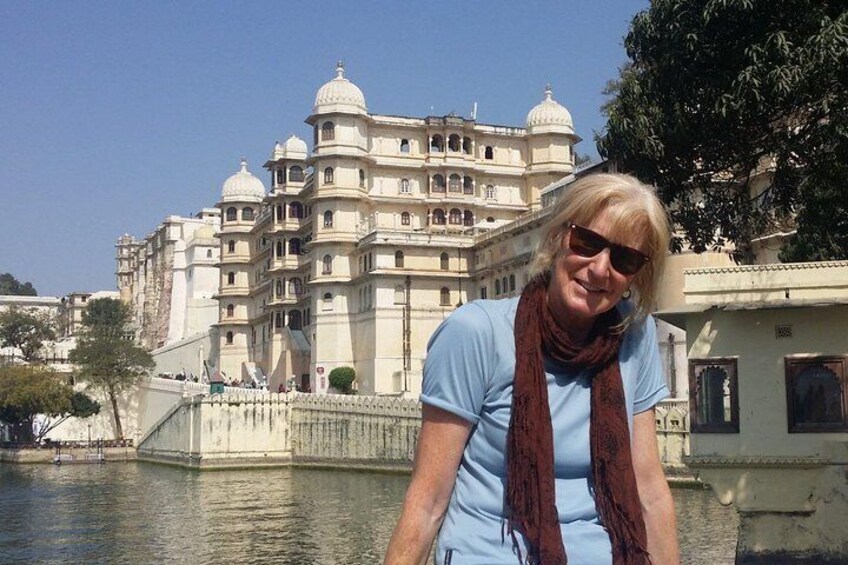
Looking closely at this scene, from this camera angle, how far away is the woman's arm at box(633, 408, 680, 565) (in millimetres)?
2881

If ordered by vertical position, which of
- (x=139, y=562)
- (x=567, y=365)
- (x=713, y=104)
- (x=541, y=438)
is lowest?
(x=139, y=562)

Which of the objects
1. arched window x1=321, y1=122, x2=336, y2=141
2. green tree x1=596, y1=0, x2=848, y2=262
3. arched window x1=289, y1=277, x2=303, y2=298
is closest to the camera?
green tree x1=596, y1=0, x2=848, y2=262

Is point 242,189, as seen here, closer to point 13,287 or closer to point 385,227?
point 385,227

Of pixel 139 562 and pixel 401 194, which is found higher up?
pixel 401 194

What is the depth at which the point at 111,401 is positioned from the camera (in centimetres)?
5781

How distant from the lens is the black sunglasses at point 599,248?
276cm

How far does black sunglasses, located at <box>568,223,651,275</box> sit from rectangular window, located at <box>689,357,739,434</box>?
43.0ft

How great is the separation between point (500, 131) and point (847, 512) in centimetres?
4539

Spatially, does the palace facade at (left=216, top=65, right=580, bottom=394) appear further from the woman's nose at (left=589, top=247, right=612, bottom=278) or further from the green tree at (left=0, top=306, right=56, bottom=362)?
the woman's nose at (left=589, top=247, right=612, bottom=278)

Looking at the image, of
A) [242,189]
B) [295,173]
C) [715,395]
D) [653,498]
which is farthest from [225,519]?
[242,189]

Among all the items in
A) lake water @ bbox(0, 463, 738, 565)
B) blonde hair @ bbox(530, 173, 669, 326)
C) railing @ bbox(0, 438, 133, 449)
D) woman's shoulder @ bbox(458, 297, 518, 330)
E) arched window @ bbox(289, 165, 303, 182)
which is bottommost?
lake water @ bbox(0, 463, 738, 565)

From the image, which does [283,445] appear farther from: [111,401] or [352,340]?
[111,401]

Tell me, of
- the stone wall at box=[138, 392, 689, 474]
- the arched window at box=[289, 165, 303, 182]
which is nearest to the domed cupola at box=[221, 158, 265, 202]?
the arched window at box=[289, 165, 303, 182]

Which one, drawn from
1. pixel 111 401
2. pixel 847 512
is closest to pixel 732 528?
pixel 847 512
